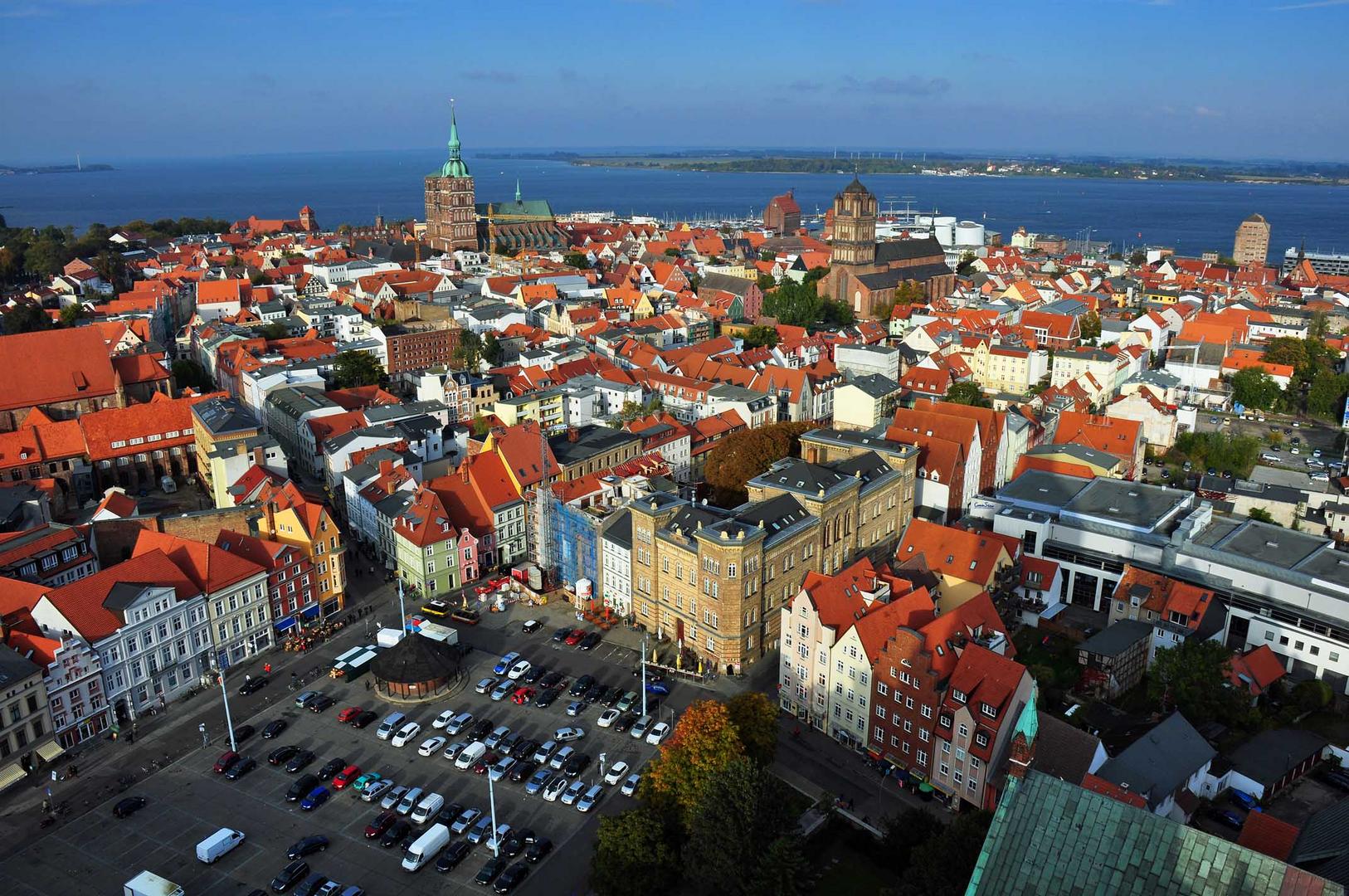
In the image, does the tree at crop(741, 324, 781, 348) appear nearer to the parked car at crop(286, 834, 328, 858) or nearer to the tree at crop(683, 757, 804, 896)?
the tree at crop(683, 757, 804, 896)

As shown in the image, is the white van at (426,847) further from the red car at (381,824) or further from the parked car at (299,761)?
the parked car at (299,761)

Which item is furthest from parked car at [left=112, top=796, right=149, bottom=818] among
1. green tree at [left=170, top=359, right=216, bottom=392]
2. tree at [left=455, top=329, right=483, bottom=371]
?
green tree at [left=170, top=359, right=216, bottom=392]

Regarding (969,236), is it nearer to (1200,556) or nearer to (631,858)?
(1200,556)

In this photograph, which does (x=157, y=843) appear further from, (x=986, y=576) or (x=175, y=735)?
(x=986, y=576)

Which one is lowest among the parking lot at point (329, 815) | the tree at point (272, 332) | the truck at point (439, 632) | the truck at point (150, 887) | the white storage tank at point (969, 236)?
A: the parking lot at point (329, 815)

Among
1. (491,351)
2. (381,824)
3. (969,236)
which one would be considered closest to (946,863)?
(381,824)

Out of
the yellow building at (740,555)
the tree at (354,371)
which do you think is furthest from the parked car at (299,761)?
the tree at (354,371)
